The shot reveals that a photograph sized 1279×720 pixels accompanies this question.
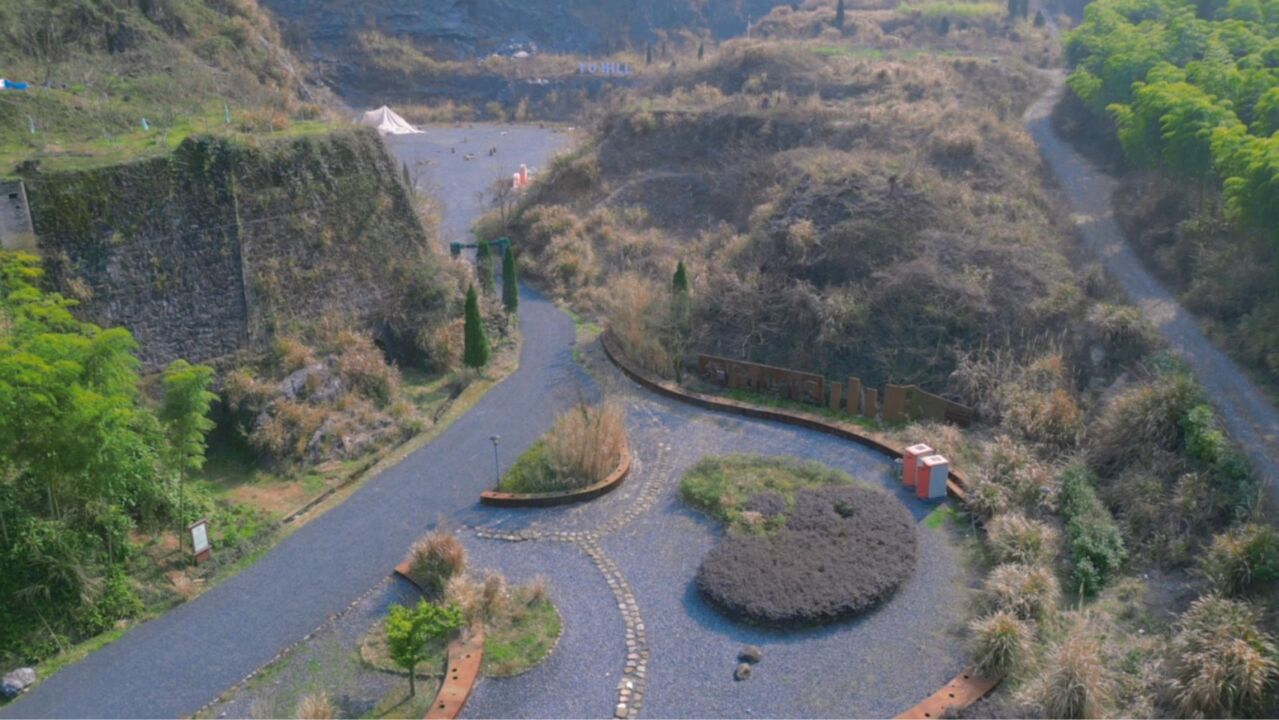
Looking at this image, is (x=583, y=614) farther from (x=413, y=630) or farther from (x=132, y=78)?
(x=132, y=78)

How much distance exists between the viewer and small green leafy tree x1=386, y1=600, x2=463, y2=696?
34.6 feet

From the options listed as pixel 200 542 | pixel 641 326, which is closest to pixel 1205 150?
pixel 641 326

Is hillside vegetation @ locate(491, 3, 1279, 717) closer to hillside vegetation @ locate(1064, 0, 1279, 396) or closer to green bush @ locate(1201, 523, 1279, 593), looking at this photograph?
green bush @ locate(1201, 523, 1279, 593)

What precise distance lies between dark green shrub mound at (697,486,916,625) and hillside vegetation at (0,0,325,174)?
13.7m

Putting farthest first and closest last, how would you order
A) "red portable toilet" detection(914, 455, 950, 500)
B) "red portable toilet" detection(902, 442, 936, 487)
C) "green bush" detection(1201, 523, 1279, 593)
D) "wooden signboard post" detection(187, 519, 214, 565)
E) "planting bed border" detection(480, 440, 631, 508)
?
"planting bed border" detection(480, 440, 631, 508) → "red portable toilet" detection(902, 442, 936, 487) → "red portable toilet" detection(914, 455, 950, 500) → "wooden signboard post" detection(187, 519, 214, 565) → "green bush" detection(1201, 523, 1279, 593)

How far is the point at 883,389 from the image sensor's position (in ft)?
60.6

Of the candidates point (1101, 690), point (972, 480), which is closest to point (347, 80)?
point (972, 480)

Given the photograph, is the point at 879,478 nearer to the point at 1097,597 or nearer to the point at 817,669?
the point at 1097,597

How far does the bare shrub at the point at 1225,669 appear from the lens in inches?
367

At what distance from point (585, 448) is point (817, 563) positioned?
450 cm

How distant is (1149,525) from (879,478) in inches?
155

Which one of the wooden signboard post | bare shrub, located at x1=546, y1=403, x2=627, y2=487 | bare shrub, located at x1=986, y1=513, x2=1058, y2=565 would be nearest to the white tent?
bare shrub, located at x1=546, y1=403, x2=627, y2=487

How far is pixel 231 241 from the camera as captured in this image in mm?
18406

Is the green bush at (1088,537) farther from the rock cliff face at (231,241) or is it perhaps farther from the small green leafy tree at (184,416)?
the rock cliff face at (231,241)
